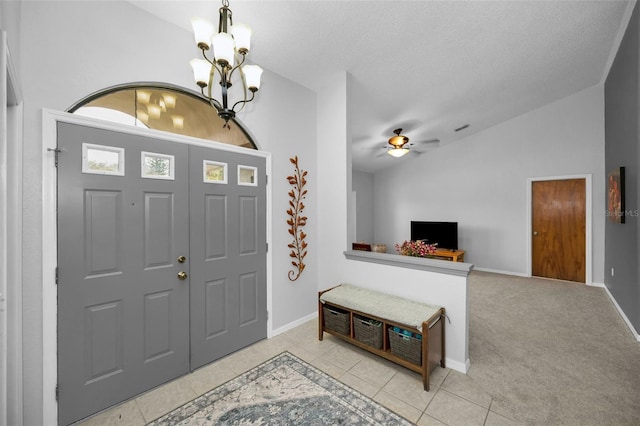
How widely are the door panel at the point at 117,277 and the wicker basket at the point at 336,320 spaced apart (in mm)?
1288

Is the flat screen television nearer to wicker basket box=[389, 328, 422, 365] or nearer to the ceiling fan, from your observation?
the ceiling fan

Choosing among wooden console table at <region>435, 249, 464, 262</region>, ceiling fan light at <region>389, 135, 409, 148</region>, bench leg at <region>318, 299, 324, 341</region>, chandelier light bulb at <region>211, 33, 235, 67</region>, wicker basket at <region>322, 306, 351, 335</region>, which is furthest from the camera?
wooden console table at <region>435, 249, 464, 262</region>

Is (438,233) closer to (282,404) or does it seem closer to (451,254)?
(451,254)

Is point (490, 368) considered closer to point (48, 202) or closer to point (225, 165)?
point (225, 165)

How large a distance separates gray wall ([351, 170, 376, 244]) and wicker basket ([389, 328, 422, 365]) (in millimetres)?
4856

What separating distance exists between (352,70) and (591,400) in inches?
138

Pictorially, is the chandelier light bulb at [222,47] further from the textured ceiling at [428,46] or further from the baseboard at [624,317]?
the baseboard at [624,317]

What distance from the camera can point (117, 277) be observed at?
1847mm

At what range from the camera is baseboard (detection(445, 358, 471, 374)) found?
7.13 ft

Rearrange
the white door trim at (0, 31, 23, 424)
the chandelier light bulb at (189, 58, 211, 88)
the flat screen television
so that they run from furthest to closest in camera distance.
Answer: the flat screen television
the chandelier light bulb at (189, 58, 211, 88)
the white door trim at (0, 31, 23, 424)

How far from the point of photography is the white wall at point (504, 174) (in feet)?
14.8

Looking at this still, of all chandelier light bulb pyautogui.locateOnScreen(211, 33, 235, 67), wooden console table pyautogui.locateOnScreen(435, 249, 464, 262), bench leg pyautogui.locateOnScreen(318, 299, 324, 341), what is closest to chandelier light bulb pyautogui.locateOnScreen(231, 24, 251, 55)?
chandelier light bulb pyautogui.locateOnScreen(211, 33, 235, 67)

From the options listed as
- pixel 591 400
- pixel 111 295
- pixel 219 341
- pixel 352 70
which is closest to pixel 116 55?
pixel 111 295

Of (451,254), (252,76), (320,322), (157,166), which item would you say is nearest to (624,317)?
(451,254)
